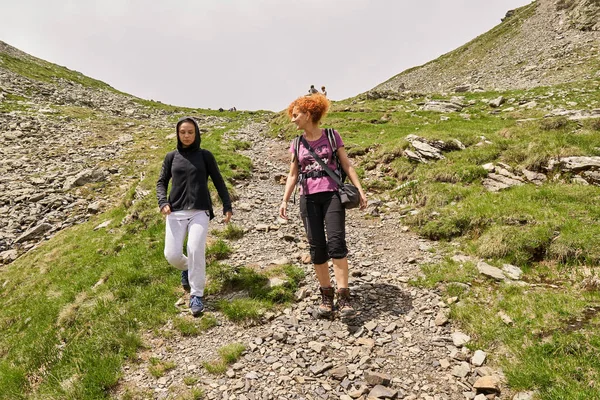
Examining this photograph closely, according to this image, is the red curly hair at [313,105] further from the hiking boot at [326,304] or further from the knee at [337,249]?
the hiking boot at [326,304]

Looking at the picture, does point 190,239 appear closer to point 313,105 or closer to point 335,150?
point 335,150

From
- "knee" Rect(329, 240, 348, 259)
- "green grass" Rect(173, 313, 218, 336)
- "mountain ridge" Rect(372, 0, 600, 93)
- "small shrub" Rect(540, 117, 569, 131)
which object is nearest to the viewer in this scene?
"knee" Rect(329, 240, 348, 259)

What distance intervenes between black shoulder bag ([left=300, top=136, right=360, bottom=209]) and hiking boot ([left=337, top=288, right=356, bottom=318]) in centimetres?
177

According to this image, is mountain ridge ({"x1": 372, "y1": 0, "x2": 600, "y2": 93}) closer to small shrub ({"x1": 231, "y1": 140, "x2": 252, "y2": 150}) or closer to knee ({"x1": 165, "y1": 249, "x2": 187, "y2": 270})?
small shrub ({"x1": 231, "y1": 140, "x2": 252, "y2": 150})

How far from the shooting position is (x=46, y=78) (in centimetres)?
6956

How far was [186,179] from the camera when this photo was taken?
24.2ft

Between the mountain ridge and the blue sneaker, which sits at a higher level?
the mountain ridge

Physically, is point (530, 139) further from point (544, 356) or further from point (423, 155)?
point (544, 356)

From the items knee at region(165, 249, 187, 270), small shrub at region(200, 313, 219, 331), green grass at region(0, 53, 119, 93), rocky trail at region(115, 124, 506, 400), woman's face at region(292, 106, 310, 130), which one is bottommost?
rocky trail at region(115, 124, 506, 400)

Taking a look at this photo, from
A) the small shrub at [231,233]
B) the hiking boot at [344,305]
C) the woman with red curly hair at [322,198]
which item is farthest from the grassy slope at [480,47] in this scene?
the hiking boot at [344,305]

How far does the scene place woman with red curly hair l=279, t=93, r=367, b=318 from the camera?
21.4 feet

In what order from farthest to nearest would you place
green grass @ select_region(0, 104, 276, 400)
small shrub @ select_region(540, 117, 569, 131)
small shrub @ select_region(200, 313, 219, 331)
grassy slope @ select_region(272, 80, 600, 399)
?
1. small shrub @ select_region(540, 117, 569, 131)
2. small shrub @ select_region(200, 313, 219, 331)
3. green grass @ select_region(0, 104, 276, 400)
4. grassy slope @ select_region(272, 80, 600, 399)

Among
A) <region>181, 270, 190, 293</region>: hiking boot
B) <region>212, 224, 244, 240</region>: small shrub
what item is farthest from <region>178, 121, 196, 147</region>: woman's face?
<region>212, 224, 244, 240</region>: small shrub

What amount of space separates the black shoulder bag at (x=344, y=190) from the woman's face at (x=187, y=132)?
2.67 metres
